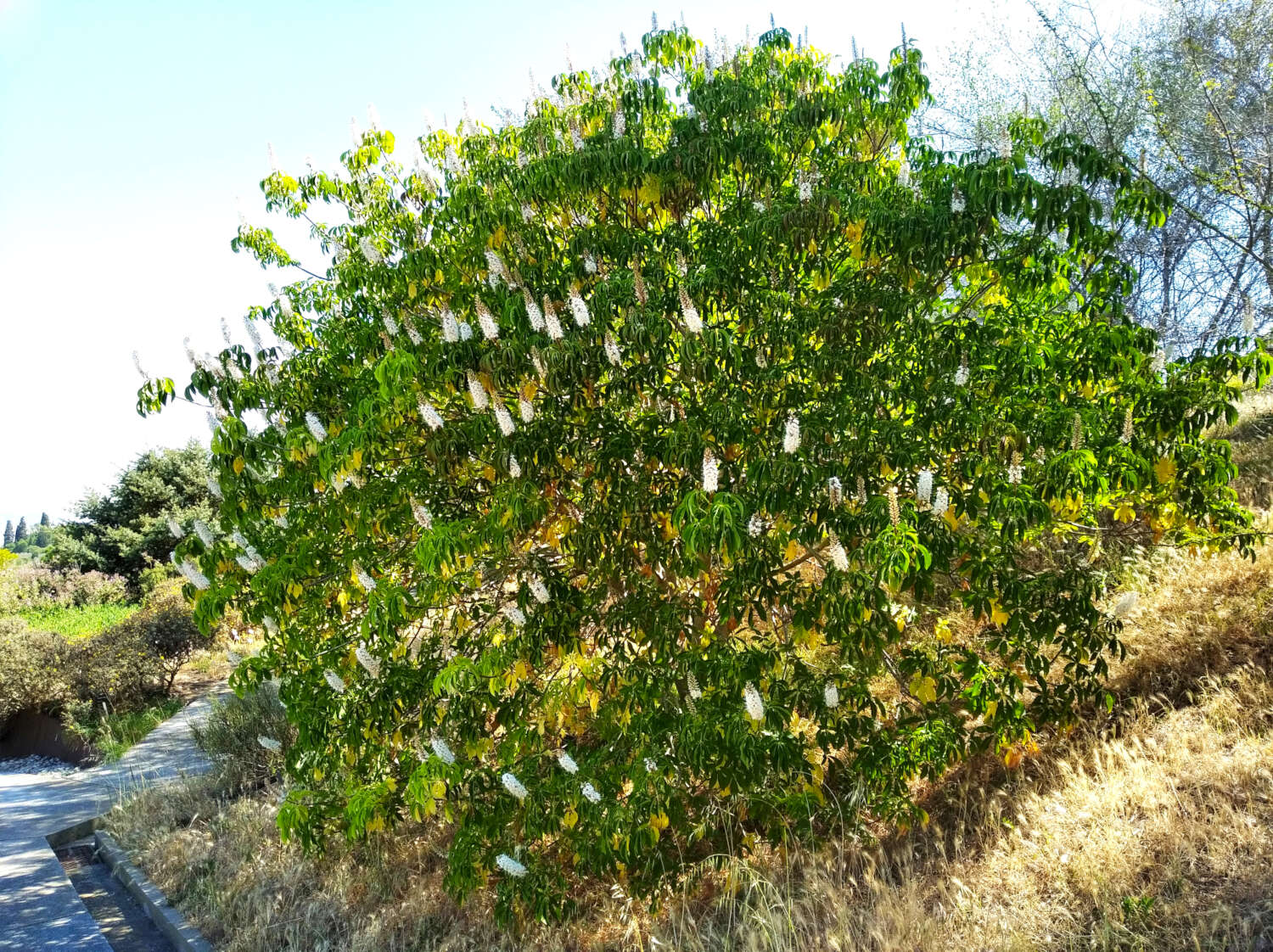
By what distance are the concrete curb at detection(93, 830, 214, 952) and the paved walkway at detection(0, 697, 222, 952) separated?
0.39 metres

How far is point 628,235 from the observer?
4543 mm

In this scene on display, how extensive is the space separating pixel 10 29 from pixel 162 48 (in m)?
1.62

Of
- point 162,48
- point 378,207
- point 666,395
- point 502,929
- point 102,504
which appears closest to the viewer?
point 666,395

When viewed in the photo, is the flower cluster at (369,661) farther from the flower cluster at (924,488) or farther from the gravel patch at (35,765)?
the gravel patch at (35,765)

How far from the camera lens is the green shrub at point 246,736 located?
26.4 feet

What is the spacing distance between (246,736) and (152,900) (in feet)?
9.28

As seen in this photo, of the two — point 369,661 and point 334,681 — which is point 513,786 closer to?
point 369,661

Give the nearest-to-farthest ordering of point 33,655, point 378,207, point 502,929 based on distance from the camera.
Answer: point 502,929
point 378,207
point 33,655

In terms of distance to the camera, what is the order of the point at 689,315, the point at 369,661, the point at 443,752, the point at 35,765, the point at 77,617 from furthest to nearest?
the point at 77,617, the point at 35,765, the point at 369,661, the point at 443,752, the point at 689,315

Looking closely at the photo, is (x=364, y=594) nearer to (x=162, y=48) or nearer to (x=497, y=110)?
(x=497, y=110)

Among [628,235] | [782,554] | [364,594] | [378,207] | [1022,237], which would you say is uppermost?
[378,207]

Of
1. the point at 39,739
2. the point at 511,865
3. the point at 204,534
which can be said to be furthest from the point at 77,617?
the point at 511,865

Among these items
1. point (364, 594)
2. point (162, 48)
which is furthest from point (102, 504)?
point (364, 594)

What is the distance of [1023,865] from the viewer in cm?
397
